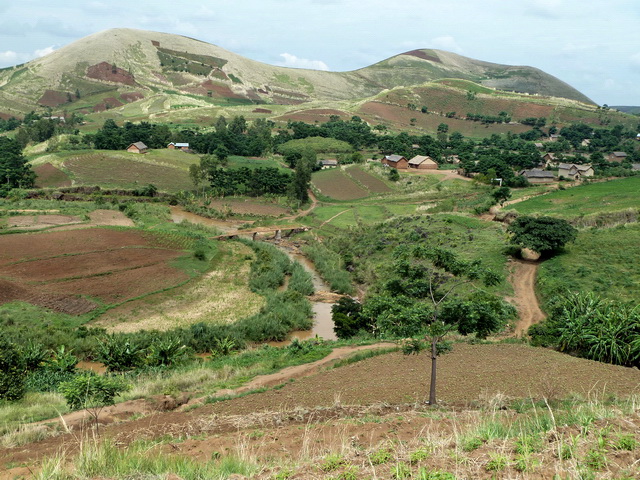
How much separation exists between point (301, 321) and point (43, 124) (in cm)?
9143

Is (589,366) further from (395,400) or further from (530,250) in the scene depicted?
(530,250)

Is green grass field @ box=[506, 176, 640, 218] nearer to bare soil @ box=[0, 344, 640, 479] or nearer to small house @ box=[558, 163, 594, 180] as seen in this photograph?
small house @ box=[558, 163, 594, 180]

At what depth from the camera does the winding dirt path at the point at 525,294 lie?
25.9 metres

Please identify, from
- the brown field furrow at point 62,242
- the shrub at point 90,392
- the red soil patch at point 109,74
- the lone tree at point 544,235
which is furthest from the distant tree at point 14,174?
the red soil patch at point 109,74

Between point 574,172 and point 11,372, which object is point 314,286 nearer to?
point 11,372

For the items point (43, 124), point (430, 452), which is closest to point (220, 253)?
point (430, 452)

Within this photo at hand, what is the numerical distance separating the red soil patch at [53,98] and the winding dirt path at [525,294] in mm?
151102

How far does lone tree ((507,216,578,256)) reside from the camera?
1264 inches

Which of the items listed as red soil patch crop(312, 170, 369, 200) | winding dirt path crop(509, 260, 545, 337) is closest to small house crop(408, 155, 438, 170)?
red soil patch crop(312, 170, 369, 200)

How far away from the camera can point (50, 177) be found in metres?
67.4

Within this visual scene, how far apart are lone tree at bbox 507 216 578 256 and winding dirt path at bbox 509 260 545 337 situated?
1430 mm

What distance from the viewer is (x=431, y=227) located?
143 ft

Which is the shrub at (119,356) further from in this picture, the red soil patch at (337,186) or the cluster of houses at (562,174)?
the cluster of houses at (562,174)

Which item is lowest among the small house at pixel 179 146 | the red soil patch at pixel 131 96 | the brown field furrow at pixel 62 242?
→ the brown field furrow at pixel 62 242
